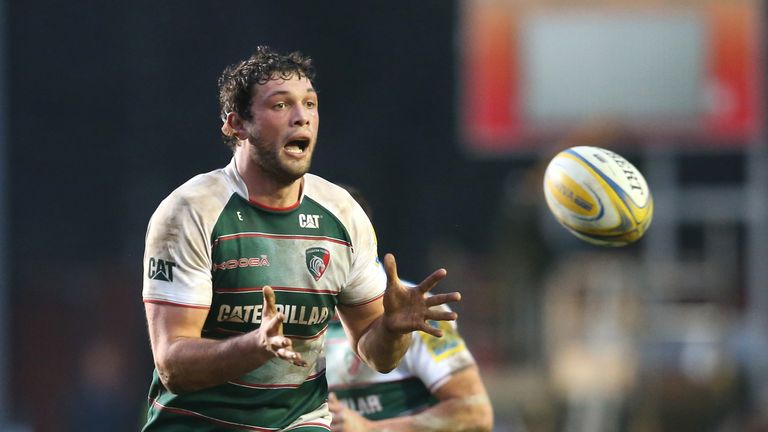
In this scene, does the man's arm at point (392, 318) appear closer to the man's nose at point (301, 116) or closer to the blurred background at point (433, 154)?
the man's nose at point (301, 116)

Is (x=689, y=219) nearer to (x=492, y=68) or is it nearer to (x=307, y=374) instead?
(x=492, y=68)

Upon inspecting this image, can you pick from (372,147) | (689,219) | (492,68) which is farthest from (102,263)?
(689,219)

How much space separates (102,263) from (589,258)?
19.9 feet

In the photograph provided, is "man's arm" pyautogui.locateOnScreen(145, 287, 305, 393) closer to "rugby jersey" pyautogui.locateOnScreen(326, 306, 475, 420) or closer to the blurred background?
"rugby jersey" pyautogui.locateOnScreen(326, 306, 475, 420)

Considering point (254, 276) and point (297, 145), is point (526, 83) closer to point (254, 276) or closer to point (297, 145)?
point (297, 145)

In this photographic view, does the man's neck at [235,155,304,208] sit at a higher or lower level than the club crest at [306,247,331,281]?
higher

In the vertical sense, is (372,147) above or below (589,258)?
above

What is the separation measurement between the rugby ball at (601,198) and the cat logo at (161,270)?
7.37ft

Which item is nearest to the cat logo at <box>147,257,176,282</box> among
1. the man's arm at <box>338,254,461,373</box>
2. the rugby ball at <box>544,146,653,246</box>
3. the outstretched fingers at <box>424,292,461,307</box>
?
the man's arm at <box>338,254,461,373</box>

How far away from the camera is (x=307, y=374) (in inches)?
210

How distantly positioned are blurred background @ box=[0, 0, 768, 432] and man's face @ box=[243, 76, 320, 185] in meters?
10.4

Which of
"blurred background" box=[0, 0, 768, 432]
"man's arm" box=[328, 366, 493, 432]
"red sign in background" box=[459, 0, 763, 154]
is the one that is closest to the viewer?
"man's arm" box=[328, 366, 493, 432]

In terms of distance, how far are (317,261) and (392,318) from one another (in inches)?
13.7

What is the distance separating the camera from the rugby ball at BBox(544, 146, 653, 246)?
6.38m
